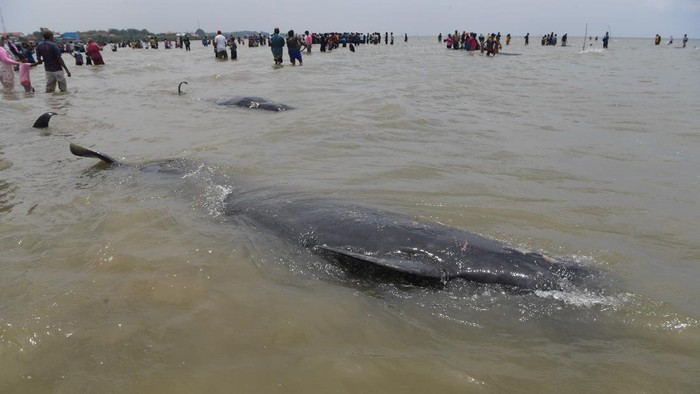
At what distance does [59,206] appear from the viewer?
15.7 ft

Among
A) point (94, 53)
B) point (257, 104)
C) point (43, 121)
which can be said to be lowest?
point (43, 121)

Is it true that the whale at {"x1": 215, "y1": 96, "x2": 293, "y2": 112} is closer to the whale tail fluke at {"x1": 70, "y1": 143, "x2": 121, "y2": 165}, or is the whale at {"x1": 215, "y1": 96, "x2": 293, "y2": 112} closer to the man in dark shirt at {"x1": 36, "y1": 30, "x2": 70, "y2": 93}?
the whale tail fluke at {"x1": 70, "y1": 143, "x2": 121, "y2": 165}

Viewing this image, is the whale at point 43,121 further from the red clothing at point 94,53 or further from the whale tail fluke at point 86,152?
the red clothing at point 94,53

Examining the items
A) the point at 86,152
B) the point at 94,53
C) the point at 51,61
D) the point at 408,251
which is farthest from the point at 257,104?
the point at 94,53

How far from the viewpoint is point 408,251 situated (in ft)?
11.2

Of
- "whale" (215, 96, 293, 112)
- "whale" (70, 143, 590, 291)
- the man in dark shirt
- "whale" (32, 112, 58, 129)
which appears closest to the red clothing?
the man in dark shirt

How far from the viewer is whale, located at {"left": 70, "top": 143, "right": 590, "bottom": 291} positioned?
10.5 ft

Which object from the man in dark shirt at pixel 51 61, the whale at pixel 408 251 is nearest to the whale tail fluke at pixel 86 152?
the whale at pixel 408 251

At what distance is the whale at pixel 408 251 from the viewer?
3209 millimetres

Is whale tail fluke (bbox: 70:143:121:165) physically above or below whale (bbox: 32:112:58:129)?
below

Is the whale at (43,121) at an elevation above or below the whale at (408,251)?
above

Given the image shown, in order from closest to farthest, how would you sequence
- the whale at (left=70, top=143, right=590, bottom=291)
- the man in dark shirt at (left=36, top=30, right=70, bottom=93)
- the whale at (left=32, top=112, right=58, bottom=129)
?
the whale at (left=70, top=143, right=590, bottom=291), the whale at (left=32, top=112, right=58, bottom=129), the man in dark shirt at (left=36, top=30, right=70, bottom=93)

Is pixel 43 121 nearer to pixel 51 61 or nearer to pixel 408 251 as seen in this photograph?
pixel 51 61

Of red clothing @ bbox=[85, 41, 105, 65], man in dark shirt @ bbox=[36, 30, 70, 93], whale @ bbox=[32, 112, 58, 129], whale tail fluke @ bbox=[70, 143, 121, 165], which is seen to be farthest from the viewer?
red clothing @ bbox=[85, 41, 105, 65]
